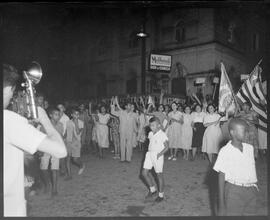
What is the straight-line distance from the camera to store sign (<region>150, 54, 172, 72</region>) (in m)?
10.3

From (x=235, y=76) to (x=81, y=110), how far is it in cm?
734

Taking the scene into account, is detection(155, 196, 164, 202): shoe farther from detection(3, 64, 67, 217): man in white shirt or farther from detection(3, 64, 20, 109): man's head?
detection(3, 64, 20, 109): man's head

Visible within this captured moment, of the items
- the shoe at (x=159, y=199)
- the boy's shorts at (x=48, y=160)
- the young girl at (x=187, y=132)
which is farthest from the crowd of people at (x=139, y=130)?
the shoe at (x=159, y=199)

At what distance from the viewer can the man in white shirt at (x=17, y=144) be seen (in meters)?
1.82

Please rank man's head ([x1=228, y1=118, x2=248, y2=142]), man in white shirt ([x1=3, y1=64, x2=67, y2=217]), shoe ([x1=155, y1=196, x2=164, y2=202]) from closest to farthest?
man in white shirt ([x1=3, y1=64, x2=67, y2=217]) < man's head ([x1=228, y1=118, x2=248, y2=142]) < shoe ([x1=155, y1=196, x2=164, y2=202])

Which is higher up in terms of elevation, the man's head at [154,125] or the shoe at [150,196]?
the man's head at [154,125]

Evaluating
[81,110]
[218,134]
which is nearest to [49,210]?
[218,134]

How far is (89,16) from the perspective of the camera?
16.5 feet

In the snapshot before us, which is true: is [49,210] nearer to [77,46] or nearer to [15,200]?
[15,200]

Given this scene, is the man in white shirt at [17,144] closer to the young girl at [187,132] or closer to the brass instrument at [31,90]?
the brass instrument at [31,90]

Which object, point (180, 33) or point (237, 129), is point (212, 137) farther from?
point (180, 33)

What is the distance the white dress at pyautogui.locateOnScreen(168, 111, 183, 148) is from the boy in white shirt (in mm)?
3442

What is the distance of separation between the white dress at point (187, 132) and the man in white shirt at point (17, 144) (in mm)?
6553

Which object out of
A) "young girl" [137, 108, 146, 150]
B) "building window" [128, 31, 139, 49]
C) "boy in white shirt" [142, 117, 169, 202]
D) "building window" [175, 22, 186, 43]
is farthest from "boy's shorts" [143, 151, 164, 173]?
"building window" [175, 22, 186, 43]
